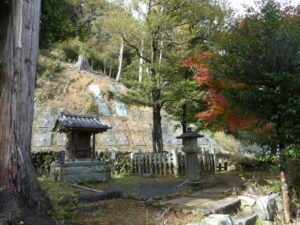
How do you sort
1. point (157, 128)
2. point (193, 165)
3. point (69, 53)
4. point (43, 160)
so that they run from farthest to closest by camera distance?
point (69, 53), point (43, 160), point (157, 128), point (193, 165)

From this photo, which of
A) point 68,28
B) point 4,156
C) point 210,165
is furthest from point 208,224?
point 210,165

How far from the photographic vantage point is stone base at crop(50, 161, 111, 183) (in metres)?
9.67

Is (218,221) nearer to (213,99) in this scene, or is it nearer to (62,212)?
(62,212)

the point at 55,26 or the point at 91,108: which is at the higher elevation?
the point at 55,26

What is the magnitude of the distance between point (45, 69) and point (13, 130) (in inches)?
841

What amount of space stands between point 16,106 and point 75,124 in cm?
590

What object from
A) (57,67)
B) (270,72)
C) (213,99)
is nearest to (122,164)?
(213,99)

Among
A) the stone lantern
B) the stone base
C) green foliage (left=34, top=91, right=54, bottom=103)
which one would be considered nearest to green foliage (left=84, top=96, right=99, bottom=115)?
green foliage (left=34, top=91, right=54, bottom=103)

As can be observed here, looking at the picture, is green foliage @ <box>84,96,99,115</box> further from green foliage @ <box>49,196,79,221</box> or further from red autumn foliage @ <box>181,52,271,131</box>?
green foliage @ <box>49,196,79,221</box>

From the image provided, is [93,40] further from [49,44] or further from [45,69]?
[49,44]

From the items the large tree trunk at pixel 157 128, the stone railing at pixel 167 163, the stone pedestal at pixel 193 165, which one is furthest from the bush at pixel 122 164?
the stone pedestal at pixel 193 165

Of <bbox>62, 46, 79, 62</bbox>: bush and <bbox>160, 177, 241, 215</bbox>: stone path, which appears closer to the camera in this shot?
<bbox>160, 177, 241, 215</bbox>: stone path

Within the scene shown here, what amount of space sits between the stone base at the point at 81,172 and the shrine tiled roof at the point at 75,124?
1.39 meters

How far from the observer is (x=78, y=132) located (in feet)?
34.8
